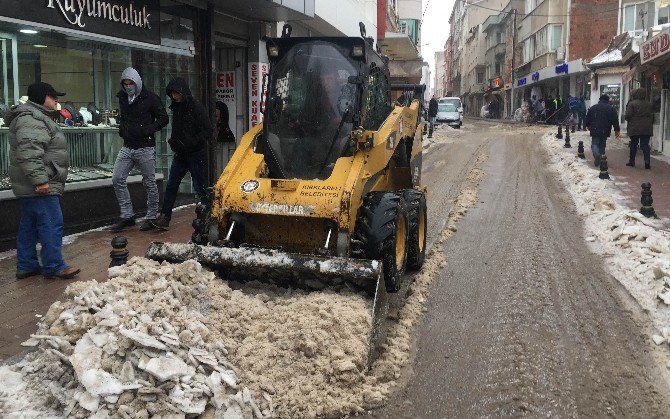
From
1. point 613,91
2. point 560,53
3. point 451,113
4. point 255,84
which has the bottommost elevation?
point 255,84

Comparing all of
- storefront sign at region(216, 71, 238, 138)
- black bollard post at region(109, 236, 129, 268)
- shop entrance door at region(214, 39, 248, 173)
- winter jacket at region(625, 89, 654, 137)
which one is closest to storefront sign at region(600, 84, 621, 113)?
winter jacket at region(625, 89, 654, 137)

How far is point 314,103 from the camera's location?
20.4 feet

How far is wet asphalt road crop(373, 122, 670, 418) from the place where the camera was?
13.4 ft

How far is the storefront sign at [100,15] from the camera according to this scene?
7.26 metres

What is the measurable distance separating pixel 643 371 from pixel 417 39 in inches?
1827

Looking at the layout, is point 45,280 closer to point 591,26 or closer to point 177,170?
point 177,170

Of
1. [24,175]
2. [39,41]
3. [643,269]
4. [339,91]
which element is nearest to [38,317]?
[24,175]

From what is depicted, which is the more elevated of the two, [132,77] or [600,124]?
[132,77]

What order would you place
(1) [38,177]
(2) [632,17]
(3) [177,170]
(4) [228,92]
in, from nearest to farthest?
1. (1) [38,177]
2. (3) [177,170]
3. (4) [228,92]
4. (2) [632,17]

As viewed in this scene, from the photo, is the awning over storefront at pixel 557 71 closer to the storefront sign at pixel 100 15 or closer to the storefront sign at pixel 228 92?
the storefront sign at pixel 228 92

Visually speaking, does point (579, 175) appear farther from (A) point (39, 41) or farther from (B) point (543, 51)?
(B) point (543, 51)

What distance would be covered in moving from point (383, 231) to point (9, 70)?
5.11 meters

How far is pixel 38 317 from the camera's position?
5.24m

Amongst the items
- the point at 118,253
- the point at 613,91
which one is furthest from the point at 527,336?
the point at 613,91
